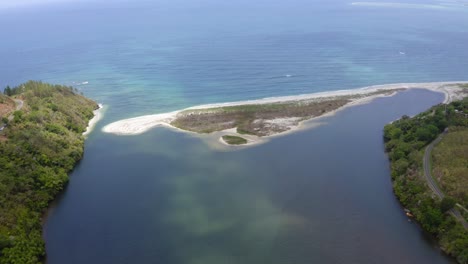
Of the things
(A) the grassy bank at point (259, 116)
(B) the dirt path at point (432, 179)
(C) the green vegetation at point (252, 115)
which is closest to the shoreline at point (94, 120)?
(A) the grassy bank at point (259, 116)

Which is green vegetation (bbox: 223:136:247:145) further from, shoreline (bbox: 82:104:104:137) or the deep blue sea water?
shoreline (bbox: 82:104:104:137)

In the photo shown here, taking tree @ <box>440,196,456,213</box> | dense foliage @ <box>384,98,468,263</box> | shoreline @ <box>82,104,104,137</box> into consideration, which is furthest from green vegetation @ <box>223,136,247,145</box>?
tree @ <box>440,196,456,213</box>

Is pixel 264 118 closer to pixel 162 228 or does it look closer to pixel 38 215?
pixel 162 228

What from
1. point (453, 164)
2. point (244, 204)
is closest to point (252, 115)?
point (244, 204)

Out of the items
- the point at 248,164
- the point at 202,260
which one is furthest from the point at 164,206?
the point at 248,164

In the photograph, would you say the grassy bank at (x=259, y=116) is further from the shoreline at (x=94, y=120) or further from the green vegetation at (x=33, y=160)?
the green vegetation at (x=33, y=160)

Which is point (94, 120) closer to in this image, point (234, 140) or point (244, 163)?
point (234, 140)
